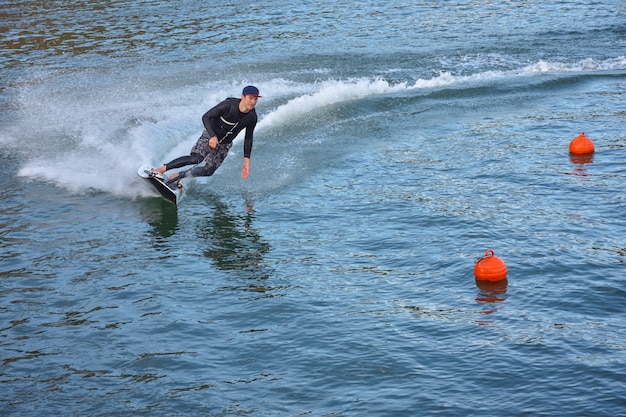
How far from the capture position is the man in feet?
48.8

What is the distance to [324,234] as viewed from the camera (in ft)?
47.4

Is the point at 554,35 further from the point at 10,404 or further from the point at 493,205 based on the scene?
the point at 10,404

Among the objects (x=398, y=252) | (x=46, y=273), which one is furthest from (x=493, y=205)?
(x=46, y=273)

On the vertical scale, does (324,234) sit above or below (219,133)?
below

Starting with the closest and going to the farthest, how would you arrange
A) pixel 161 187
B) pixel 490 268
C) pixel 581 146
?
pixel 490 268 → pixel 161 187 → pixel 581 146

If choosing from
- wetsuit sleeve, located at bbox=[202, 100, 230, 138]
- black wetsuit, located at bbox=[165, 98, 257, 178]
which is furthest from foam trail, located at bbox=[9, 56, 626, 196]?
wetsuit sleeve, located at bbox=[202, 100, 230, 138]

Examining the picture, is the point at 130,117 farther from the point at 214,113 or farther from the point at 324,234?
the point at 324,234

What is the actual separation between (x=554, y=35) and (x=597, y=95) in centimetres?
697

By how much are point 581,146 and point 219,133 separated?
28.6 ft

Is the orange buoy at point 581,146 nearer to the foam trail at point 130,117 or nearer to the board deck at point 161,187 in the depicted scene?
the foam trail at point 130,117

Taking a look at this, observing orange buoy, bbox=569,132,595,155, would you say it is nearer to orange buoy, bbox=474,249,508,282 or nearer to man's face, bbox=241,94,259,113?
orange buoy, bbox=474,249,508,282

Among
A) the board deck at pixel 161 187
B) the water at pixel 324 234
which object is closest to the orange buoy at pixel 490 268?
the water at pixel 324 234

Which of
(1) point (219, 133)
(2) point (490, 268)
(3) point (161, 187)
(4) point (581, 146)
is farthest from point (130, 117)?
(2) point (490, 268)

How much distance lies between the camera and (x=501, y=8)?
3491cm
